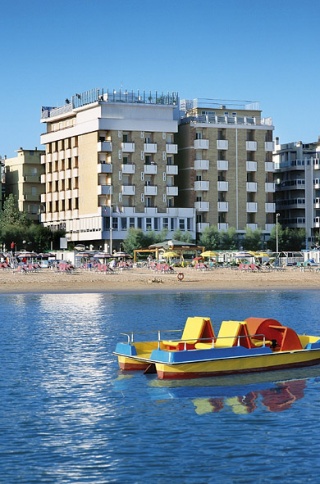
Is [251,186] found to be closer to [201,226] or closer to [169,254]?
[201,226]

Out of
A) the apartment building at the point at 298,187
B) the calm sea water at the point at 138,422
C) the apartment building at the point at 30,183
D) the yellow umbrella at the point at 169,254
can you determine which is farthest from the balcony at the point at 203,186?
the calm sea water at the point at 138,422

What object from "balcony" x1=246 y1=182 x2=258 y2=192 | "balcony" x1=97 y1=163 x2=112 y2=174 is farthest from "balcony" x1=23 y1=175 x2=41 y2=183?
"balcony" x1=246 y1=182 x2=258 y2=192

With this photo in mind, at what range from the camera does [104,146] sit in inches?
5212

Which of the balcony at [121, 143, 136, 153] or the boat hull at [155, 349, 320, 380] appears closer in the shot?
the boat hull at [155, 349, 320, 380]

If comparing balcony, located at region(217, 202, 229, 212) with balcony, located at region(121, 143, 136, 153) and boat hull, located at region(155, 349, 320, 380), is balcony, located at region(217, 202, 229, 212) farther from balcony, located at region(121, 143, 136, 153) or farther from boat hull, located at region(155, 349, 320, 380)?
boat hull, located at region(155, 349, 320, 380)

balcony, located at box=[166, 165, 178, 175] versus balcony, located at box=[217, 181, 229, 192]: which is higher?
balcony, located at box=[166, 165, 178, 175]

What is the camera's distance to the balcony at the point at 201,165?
452 ft

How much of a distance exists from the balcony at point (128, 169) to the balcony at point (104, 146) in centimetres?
332

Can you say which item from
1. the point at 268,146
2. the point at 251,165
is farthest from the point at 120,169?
the point at 268,146

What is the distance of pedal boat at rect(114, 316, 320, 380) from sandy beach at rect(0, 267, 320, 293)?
47221 millimetres

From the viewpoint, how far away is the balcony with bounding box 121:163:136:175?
13388 centimetres

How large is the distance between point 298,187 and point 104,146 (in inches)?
1434

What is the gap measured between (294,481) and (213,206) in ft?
391

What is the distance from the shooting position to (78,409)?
2688 cm
